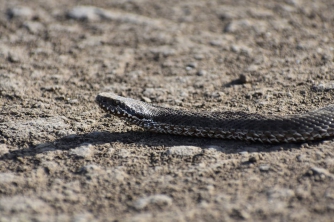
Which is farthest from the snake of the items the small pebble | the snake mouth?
the small pebble

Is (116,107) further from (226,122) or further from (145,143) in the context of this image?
(226,122)

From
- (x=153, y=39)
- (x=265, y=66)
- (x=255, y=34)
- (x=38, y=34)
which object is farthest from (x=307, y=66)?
(x=38, y=34)

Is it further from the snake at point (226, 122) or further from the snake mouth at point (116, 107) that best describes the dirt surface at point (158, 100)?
the snake mouth at point (116, 107)

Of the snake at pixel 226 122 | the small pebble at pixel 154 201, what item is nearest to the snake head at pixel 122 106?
the snake at pixel 226 122

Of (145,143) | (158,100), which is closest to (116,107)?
(145,143)

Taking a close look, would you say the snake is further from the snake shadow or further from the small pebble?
the small pebble

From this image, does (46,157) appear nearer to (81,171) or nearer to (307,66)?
(81,171)
